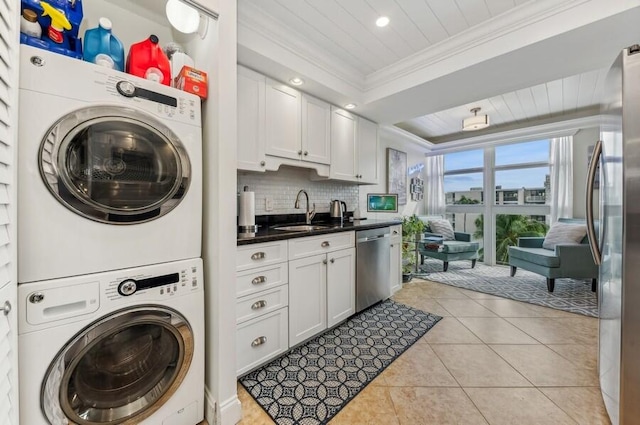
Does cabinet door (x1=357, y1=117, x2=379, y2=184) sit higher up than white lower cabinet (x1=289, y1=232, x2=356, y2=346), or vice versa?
cabinet door (x1=357, y1=117, x2=379, y2=184)

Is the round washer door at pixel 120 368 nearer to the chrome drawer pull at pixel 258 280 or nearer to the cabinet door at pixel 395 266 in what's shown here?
the chrome drawer pull at pixel 258 280

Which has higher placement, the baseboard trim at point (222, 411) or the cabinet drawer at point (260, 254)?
the cabinet drawer at point (260, 254)

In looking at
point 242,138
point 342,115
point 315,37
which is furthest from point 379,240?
point 315,37

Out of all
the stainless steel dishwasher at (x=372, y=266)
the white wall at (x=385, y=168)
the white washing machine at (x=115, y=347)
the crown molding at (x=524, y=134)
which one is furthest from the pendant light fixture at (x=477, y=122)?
the white washing machine at (x=115, y=347)

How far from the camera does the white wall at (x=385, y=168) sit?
12.4ft

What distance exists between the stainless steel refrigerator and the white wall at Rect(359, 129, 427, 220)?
2459mm

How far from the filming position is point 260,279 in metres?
1.64

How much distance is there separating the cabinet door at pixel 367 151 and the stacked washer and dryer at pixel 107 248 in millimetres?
2206

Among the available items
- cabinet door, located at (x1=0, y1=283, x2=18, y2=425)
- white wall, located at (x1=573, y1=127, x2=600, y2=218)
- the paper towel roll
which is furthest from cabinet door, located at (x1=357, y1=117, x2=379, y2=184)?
white wall, located at (x1=573, y1=127, x2=600, y2=218)

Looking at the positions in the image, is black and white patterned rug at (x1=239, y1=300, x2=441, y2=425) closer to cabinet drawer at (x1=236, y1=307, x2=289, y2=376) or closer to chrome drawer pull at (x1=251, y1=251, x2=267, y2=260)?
cabinet drawer at (x1=236, y1=307, x2=289, y2=376)

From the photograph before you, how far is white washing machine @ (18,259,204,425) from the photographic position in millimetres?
860

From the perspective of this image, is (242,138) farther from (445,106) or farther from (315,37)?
(445,106)

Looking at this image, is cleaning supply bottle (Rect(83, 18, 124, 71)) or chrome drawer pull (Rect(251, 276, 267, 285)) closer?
cleaning supply bottle (Rect(83, 18, 124, 71))

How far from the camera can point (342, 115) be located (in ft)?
9.36
